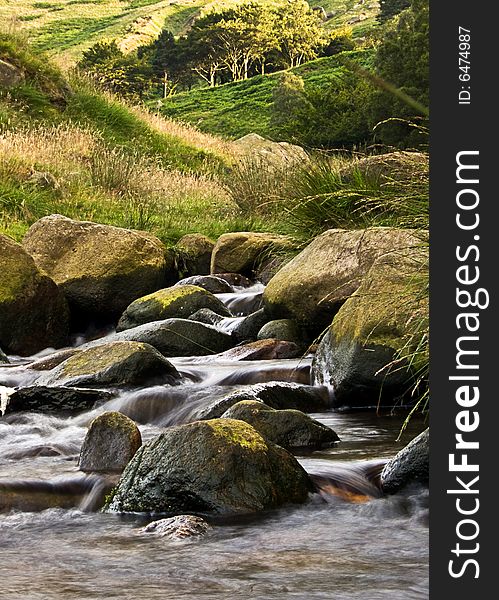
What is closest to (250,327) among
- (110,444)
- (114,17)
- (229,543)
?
(110,444)

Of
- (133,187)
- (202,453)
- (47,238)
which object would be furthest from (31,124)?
(202,453)

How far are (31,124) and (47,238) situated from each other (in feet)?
29.8

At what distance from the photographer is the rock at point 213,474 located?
391 centimetres

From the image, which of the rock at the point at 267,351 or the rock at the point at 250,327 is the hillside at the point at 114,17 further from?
the rock at the point at 267,351

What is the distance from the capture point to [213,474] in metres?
3.91

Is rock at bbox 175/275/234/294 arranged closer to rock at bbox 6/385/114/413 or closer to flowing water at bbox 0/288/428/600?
rock at bbox 6/385/114/413

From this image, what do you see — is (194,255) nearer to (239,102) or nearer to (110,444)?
(110,444)

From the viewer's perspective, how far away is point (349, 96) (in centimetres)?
2517

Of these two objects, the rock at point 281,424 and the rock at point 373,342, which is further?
the rock at point 373,342

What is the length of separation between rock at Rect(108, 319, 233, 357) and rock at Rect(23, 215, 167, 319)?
72.4 inches

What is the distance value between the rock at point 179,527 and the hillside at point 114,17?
73.8 m

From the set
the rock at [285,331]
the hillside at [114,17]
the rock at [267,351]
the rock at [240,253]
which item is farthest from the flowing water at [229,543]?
the hillside at [114,17]

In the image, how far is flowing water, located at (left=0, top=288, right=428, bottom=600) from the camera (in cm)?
302

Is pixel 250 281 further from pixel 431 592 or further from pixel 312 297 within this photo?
pixel 431 592
